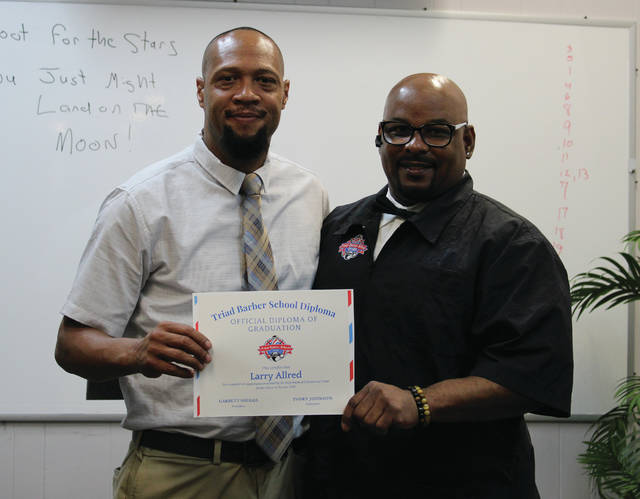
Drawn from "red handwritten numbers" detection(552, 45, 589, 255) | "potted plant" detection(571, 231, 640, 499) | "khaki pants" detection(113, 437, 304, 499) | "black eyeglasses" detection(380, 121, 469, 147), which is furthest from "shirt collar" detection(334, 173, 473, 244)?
"red handwritten numbers" detection(552, 45, 589, 255)

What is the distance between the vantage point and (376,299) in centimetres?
148

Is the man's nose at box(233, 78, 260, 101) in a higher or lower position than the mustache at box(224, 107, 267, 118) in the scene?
higher

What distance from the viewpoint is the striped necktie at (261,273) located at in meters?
1.47

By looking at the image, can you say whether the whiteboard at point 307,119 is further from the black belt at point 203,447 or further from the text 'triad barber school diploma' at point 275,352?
the text 'triad barber school diploma' at point 275,352

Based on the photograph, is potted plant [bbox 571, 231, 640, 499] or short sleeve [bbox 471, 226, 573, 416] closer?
short sleeve [bbox 471, 226, 573, 416]

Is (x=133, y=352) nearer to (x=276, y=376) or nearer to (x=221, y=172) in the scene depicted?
(x=276, y=376)

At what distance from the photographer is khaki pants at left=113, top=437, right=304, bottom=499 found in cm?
147

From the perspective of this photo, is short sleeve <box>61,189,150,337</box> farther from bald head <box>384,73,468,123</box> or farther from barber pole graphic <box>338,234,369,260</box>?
bald head <box>384,73,468,123</box>

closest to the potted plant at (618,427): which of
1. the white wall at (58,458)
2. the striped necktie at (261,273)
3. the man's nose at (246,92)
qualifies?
the striped necktie at (261,273)

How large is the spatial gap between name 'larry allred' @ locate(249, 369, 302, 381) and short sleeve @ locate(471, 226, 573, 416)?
0.40 meters

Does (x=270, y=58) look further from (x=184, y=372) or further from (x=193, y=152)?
(x=184, y=372)

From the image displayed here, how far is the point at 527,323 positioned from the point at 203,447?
0.80 m

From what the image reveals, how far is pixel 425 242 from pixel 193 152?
65 cm

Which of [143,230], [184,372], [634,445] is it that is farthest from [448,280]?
[634,445]
